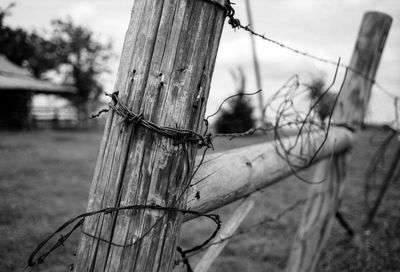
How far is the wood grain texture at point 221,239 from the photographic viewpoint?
55.4 inches

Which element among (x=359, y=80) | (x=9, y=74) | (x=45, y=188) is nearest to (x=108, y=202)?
(x=359, y=80)

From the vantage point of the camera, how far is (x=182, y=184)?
38.4 inches

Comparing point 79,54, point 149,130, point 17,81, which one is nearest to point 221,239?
point 149,130

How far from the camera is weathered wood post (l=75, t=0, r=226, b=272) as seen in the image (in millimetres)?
879

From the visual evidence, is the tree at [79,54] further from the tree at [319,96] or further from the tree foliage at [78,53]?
the tree at [319,96]

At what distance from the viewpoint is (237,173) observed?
134 centimetres

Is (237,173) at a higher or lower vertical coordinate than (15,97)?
higher

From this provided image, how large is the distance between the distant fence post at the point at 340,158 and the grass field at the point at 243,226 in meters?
0.89

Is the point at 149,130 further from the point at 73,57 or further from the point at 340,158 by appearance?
the point at 73,57

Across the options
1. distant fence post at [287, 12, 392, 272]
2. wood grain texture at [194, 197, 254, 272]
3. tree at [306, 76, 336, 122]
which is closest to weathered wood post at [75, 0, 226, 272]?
wood grain texture at [194, 197, 254, 272]

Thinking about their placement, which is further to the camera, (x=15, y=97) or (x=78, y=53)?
(x=78, y=53)

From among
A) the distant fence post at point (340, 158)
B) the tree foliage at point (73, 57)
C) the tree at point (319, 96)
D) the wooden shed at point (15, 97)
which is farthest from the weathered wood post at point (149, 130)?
the tree foliage at point (73, 57)

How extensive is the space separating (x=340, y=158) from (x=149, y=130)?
8.62 ft

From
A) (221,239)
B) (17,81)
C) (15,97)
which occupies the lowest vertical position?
(15,97)
